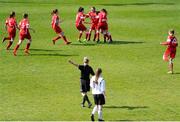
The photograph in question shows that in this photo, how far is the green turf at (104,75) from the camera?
21.8 metres

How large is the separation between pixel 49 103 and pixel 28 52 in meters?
12.8

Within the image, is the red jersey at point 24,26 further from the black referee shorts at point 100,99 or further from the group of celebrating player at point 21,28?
the black referee shorts at point 100,99

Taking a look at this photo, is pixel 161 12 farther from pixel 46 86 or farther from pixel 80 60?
pixel 46 86

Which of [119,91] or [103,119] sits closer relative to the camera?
[103,119]

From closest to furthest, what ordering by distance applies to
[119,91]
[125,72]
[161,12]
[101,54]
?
[119,91] → [125,72] → [101,54] → [161,12]

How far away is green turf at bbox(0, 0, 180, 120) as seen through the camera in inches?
858

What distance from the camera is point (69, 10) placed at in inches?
2480

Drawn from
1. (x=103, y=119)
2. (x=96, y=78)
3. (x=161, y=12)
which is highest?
(x=161, y=12)

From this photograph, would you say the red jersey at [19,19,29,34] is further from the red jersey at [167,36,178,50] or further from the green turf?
the red jersey at [167,36,178,50]

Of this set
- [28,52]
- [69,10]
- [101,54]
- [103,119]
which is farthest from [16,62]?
[69,10]

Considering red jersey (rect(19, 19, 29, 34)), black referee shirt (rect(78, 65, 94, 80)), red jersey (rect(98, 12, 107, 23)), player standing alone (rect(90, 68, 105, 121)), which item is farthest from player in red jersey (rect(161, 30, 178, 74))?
red jersey (rect(98, 12, 107, 23))

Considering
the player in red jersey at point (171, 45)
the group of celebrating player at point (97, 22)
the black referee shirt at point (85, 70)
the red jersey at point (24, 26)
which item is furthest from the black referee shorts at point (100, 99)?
the group of celebrating player at point (97, 22)

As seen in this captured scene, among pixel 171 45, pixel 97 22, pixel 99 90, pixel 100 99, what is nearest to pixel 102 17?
pixel 97 22

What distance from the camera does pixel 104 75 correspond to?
28.9 m
